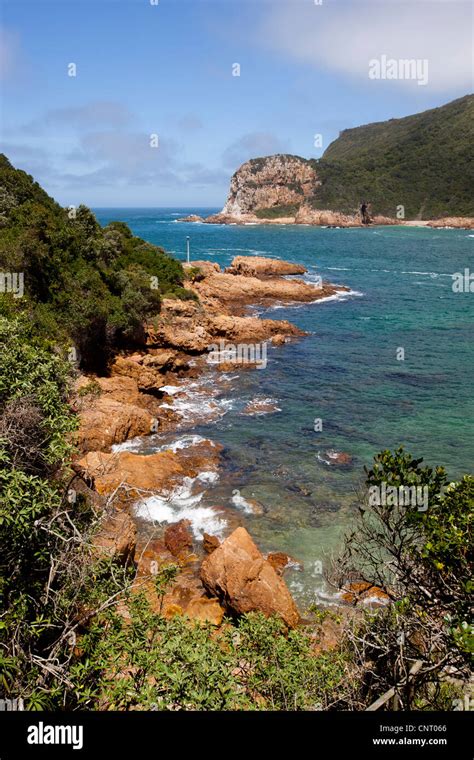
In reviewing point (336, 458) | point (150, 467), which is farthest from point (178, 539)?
point (336, 458)

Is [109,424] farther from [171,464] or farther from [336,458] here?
[336,458]

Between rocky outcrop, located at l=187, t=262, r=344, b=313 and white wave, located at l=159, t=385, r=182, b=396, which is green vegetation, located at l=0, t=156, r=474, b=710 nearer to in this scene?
white wave, located at l=159, t=385, r=182, b=396

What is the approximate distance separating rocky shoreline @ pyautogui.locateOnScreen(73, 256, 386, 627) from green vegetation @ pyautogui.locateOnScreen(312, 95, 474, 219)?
13520 cm

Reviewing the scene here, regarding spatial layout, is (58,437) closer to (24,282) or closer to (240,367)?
(24,282)

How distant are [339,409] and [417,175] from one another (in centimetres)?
16651

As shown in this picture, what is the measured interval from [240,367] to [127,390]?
9339mm

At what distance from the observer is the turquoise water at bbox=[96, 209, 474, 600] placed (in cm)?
1758

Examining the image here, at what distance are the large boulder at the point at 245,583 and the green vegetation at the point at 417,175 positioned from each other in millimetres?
158436

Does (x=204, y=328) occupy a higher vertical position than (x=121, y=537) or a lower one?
higher

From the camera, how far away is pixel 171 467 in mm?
19172

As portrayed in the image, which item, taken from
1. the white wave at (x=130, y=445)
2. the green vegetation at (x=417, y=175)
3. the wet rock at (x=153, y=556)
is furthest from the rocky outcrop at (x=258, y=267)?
the green vegetation at (x=417, y=175)

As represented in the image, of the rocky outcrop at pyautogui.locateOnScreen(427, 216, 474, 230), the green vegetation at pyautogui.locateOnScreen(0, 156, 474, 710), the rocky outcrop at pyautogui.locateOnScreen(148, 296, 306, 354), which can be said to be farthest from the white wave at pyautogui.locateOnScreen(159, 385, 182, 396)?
the rocky outcrop at pyautogui.locateOnScreen(427, 216, 474, 230)
